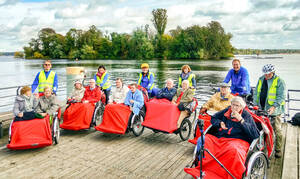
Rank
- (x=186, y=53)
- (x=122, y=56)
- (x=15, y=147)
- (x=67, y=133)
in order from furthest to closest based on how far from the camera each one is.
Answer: (x=122, y=56)
(x=186, y=53)
(x=67, y=133)
(x=15, y=147)

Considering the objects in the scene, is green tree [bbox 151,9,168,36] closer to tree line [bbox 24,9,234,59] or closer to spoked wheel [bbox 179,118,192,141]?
tree line [bbox 24,9,234,59]

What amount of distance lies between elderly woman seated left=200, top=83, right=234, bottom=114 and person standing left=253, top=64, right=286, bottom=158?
495 mm

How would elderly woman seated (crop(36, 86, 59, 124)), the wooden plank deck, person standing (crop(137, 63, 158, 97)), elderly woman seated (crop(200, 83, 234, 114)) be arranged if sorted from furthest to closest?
person standing (crop(137, 63, 158, 97)) < elderly woman seated (crop(36, 86, 59, 124)) < elderly woman seated (crop(200, 83, 234, 114)) < the wooden plank deck

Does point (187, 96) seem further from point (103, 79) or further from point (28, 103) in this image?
point (28, 103)

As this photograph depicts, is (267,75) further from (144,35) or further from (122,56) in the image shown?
(122,56)

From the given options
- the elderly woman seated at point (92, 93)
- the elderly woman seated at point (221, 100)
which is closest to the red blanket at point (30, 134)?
the elderly woman seated at point (92, 93)

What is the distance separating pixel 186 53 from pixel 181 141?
171 feet

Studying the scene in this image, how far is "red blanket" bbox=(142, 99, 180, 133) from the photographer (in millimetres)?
4199

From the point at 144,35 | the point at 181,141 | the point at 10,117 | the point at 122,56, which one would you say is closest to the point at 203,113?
the point at 181,141

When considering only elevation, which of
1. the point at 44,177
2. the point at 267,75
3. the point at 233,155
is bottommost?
the point at 44,177

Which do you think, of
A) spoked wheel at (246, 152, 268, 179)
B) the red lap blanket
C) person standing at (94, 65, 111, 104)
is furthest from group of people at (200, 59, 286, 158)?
person standing at (94, 65, 111, 104)

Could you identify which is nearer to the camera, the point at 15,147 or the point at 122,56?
the point at 15,147

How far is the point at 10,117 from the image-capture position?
5.03 m

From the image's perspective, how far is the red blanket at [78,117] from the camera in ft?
14.9
